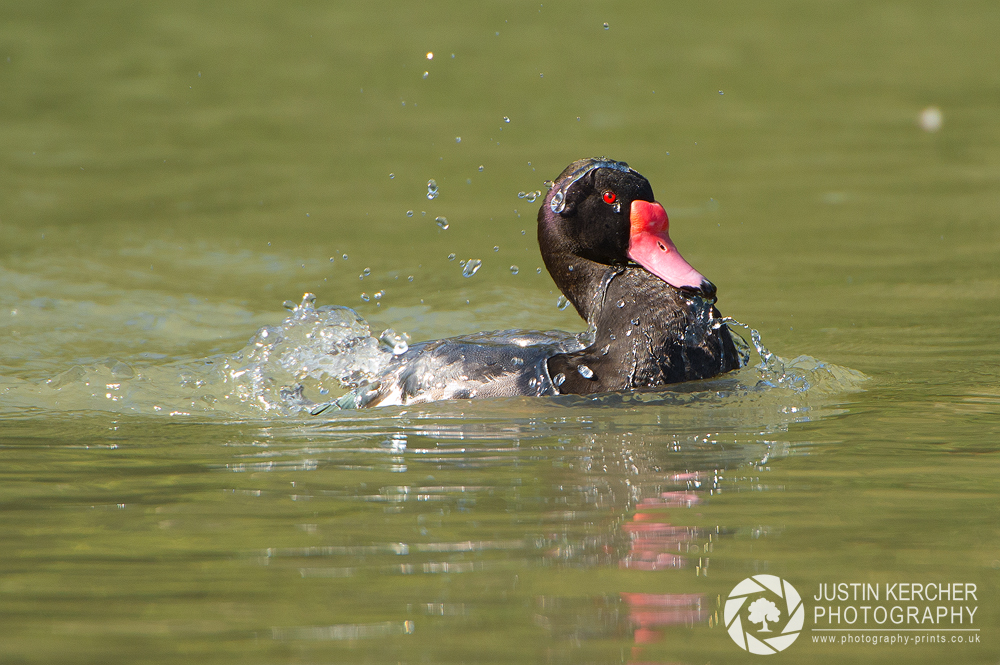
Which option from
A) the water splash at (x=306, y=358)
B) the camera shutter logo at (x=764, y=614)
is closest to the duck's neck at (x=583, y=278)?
the water splash at (x=306, y=358)

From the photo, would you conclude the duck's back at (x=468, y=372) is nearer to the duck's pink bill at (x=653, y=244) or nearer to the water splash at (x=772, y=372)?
the duck's pink bill at (x=653, y=244)

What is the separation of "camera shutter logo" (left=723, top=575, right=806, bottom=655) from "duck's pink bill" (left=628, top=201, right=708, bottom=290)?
2958 millimetres

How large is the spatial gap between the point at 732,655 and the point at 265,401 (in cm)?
386

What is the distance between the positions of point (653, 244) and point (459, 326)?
2.66 m

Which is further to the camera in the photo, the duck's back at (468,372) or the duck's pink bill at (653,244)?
the duck's pink bill at (653,244)

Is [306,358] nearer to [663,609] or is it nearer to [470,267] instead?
[470,267]

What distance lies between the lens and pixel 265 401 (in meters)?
5.95

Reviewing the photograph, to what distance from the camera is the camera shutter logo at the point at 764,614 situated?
255cm

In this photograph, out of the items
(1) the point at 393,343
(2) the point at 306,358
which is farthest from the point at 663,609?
(2) the point at 306,358

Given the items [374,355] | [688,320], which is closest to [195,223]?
[374,355]

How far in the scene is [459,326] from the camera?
8.21 meters

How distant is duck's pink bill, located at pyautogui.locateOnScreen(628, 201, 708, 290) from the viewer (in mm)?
5680

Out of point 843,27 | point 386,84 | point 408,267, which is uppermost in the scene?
point 843,27

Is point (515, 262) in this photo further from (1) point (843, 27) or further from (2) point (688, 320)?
(1) point (843, 27)
